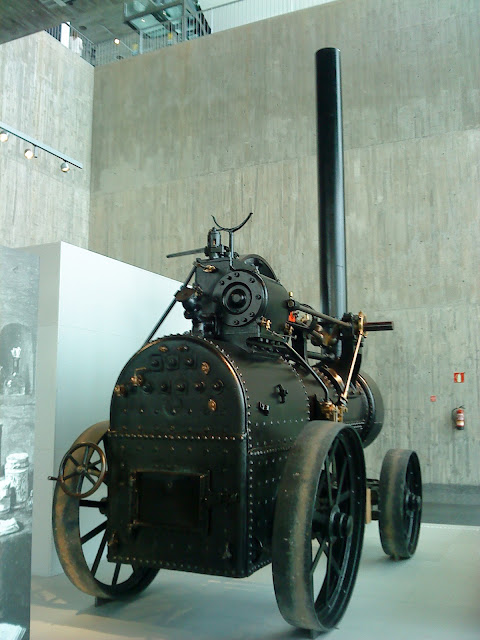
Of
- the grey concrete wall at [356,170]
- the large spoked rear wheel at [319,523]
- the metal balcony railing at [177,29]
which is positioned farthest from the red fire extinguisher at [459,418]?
the metal balcony railing at [177,29]

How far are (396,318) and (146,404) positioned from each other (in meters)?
5.85

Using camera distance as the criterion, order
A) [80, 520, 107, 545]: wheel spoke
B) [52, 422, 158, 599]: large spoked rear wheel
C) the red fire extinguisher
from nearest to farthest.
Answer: [52, 422, 158, 599]: large spoked rear wheel
[80, 520, 107, 545]: wheel spoke
the red fire extinguisher

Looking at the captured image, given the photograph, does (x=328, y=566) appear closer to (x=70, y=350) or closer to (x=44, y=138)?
(x=70, y=350)

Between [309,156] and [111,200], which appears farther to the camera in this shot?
[111,200]

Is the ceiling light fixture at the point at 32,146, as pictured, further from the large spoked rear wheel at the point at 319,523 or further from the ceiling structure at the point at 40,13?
the large spoked rear wheel at the point at 319,523

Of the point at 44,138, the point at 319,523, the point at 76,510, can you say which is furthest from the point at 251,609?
the point at 44,138

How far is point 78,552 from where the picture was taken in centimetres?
360

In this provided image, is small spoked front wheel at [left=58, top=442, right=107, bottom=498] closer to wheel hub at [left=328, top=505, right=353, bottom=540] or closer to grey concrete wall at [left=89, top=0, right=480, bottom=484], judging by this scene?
wheel hub at [left=328, top=505, right=353, bottom=540]

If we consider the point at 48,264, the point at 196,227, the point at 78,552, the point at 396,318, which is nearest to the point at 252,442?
the point at 78,552

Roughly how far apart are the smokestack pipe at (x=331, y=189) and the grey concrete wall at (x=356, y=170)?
2071 mm

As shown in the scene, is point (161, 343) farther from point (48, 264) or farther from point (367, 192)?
point (367, 192)

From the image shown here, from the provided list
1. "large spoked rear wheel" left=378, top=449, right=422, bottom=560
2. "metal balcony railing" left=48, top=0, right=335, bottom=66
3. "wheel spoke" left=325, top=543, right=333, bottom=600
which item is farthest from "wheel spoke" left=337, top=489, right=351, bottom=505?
"metal balcony railing" left=48, top=0, right=335, bottom=66

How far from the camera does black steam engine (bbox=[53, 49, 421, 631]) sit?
3178 millimetres

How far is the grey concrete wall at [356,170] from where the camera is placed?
27.9ft
